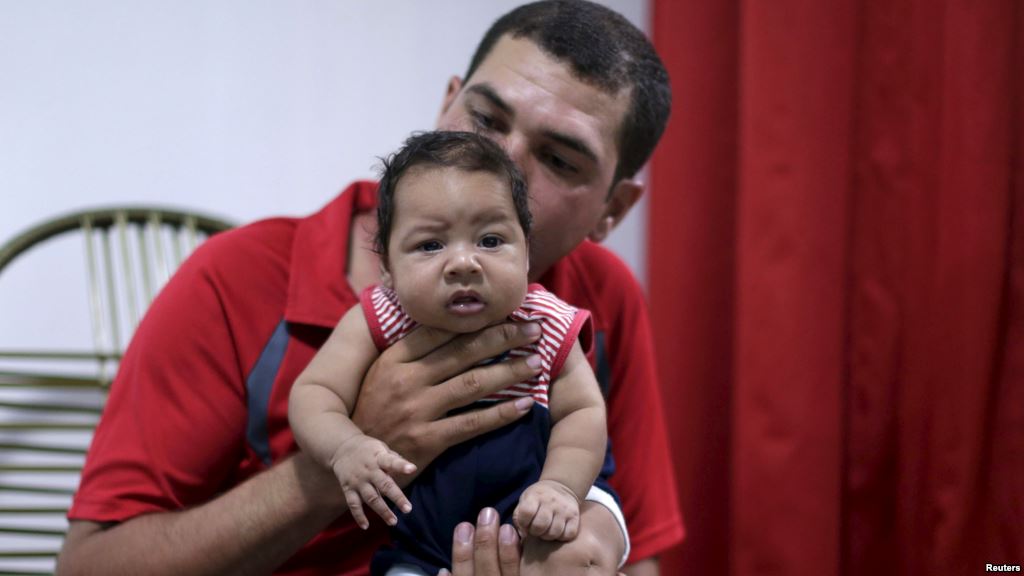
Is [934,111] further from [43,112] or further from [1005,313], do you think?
[43,112]

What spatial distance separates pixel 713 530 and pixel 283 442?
3.35 ft

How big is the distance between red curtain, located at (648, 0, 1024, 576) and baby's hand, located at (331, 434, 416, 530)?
3.25ft

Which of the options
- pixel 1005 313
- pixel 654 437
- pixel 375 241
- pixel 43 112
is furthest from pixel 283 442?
pixel 1005 313

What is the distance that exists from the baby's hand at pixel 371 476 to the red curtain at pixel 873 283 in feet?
3.25

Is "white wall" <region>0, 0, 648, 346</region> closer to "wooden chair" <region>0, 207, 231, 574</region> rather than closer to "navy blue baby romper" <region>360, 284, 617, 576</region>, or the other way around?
"wooden chair" <region>0, 207, 231, 574</region>

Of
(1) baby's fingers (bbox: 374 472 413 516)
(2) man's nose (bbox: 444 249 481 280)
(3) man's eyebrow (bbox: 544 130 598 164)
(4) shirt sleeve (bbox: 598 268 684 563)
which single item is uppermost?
(3) man's eyebrow (bbox: 544 130 598 164)

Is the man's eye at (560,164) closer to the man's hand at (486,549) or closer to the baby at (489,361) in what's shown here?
the baby at (489,361)

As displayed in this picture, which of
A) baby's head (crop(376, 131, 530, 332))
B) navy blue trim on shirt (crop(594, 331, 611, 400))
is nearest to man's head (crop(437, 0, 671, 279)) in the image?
navy blue trim on shirt (crop(594, 331, 611, 400))

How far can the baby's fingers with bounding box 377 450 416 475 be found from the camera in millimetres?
757

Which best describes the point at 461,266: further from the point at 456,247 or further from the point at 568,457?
the point at 568,457

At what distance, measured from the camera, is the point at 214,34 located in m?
1.85

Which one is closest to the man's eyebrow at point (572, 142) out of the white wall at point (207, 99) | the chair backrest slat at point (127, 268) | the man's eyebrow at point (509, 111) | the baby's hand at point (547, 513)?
the man's eyebrow at point (509, 111)

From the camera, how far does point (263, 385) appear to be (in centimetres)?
110

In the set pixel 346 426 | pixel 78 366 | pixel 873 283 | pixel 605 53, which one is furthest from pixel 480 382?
pixel 78 366
